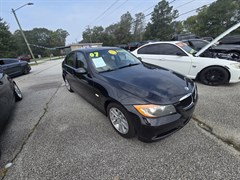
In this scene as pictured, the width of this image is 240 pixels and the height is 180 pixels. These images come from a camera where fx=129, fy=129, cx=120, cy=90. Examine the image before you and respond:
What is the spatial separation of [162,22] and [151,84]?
158ft

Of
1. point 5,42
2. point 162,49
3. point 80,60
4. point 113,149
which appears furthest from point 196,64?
point 5,42

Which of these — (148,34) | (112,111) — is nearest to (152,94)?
(112,111)

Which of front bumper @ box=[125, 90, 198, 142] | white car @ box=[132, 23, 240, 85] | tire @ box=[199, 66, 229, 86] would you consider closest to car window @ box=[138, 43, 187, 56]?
white car @ box=[132, 23, 240, 85]

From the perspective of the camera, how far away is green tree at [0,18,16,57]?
2601cm

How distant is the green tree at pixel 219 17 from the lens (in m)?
31.5

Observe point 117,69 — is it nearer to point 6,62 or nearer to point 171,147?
point 171,147

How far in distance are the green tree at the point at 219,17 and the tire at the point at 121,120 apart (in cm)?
4132

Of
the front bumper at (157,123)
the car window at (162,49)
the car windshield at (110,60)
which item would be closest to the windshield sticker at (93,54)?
the car windshield at (110,60)

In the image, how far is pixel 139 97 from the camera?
182 centimetres

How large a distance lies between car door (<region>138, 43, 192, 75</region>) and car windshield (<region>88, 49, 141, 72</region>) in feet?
6.35

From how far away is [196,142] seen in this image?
2.02 meters

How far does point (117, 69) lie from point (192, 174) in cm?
206

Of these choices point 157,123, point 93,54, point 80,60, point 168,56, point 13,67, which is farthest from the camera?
point 13,67

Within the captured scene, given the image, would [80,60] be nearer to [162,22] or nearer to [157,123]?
[157,123]
